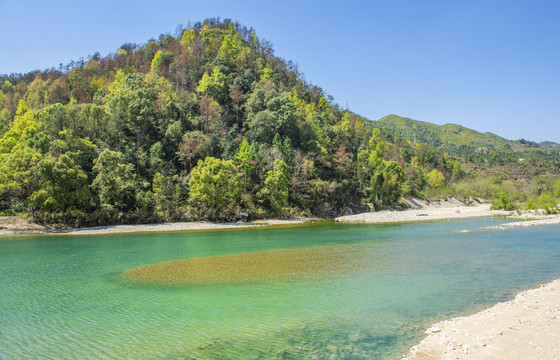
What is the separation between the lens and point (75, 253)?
30312 mm

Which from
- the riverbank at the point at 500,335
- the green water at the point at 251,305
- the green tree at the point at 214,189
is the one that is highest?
the green tree at the point at 214,189

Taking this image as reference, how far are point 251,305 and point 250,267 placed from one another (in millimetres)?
8405

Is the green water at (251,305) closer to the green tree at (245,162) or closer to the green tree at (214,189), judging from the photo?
the green tree at (214,189)

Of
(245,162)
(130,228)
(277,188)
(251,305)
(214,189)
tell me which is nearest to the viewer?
(251,305)

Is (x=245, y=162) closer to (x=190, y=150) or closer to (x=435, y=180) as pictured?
(x=190, y=150)

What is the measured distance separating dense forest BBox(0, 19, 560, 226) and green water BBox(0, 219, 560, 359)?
79.5ft

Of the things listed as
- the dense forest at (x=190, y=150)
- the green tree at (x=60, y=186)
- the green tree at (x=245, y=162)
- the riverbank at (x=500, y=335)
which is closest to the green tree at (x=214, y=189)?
the dense forest at (x=190, y=150)

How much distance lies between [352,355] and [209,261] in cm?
1787

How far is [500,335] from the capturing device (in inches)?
412

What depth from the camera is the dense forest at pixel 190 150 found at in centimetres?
5078

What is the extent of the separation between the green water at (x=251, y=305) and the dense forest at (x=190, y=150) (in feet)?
79.5

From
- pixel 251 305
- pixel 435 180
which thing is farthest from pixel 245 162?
pixel 435 180

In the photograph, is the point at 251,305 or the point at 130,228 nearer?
the point at 251,305

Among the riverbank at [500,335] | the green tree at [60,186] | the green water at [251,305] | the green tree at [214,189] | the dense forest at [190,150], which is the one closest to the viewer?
the riverbank at [500,335]
